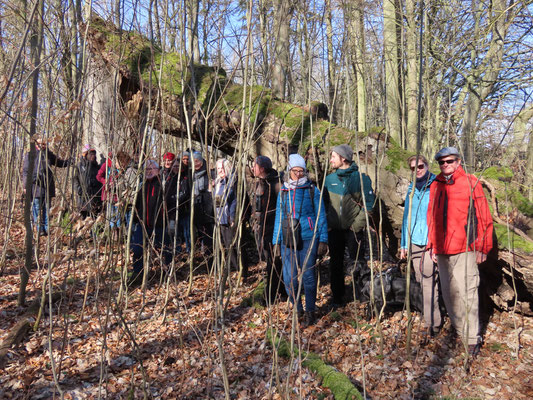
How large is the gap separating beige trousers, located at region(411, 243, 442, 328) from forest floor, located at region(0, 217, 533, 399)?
199 mm

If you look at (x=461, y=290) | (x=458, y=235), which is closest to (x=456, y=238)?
(x=458, y=235)

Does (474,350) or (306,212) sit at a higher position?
(306,212)

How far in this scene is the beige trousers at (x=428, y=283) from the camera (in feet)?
12.5

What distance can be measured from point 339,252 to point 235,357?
1.61 m

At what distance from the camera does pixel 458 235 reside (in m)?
3.41

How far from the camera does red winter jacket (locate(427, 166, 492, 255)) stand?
130 inches

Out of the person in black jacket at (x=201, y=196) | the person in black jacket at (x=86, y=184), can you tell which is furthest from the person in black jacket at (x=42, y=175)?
the person in black jacket at (x=201, y=196)

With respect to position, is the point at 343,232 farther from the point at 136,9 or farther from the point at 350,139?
the point at 136,9

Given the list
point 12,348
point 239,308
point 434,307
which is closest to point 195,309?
point 239,308

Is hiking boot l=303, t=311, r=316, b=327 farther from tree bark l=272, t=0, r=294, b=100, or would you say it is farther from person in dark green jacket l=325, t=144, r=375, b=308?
tree bark l=272, t=0, r=294, b=100

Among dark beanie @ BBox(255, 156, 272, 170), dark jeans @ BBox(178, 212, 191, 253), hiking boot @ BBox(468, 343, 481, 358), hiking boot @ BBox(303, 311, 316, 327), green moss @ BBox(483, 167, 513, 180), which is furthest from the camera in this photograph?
dark jeans @ BBox(178, 212, 191, 253)

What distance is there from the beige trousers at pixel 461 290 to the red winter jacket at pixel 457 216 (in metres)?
0.11

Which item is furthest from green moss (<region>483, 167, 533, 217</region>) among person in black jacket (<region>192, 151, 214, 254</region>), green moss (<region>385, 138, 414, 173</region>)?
person in black jacket (<region>192, 151, 214, 254</region>)

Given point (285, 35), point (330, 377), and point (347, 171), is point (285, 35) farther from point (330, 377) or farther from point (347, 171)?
point (330, 377)
